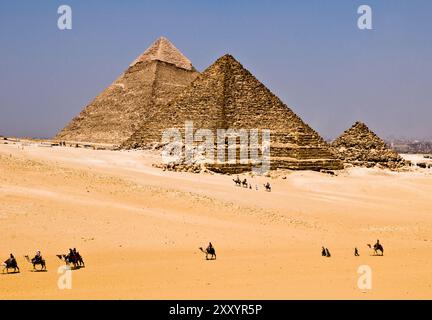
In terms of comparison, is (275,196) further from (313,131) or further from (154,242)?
(313,131)

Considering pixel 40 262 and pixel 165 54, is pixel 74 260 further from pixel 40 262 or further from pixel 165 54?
pixel 165 54

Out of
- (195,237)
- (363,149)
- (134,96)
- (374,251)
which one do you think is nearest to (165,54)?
(134,96)

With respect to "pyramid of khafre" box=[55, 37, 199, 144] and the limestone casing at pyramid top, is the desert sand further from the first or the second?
the limestone casing at pyramid top

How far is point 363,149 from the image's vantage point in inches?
1764

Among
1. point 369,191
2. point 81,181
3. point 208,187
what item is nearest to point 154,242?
point 81,181

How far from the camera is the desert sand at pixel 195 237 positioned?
29.9 feet

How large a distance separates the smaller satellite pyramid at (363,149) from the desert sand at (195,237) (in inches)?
705

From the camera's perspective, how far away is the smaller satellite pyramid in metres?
44.5

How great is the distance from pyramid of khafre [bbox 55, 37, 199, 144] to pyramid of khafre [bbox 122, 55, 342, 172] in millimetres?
19990

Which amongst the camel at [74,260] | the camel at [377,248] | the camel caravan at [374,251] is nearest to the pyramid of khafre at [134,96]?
the camel caravan at [374,251]

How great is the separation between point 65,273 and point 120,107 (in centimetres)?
5248

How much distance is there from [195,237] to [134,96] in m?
48.4

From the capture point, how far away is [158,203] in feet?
61.4

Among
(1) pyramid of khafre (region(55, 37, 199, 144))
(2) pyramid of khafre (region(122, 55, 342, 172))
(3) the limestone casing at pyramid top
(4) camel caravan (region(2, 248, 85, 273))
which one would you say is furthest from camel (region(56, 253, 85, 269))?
(3) the limestone casing at pyramid top
